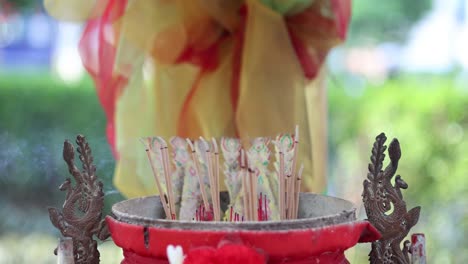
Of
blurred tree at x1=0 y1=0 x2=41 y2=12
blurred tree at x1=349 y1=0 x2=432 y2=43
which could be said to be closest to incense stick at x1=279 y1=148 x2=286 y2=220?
blurred tree at x1=0 y1=0 x2=41 y2=12

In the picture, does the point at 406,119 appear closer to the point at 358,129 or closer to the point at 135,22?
the point at 358,129

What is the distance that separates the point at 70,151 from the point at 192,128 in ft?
1.35

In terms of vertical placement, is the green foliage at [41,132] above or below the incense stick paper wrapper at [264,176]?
below

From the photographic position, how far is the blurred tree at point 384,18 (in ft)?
9.51

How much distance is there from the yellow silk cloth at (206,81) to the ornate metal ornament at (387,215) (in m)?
0.34

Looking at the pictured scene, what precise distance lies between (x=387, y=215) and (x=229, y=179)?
0.19m

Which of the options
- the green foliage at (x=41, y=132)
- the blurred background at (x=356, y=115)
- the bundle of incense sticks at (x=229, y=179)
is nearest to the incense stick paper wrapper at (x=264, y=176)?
the bundle of incense sticks at (x=229, y=179)

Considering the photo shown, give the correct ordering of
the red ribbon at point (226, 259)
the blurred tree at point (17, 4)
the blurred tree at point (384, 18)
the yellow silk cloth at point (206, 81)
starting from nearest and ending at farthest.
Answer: the red ribbon at point (226, 259) → the yellow silk cloth at point (206, 81) → the blurred tree at point (17, 4) → the blurred tree at point (384, 18)

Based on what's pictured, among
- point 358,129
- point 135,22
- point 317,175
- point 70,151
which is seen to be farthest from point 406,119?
point 70,151

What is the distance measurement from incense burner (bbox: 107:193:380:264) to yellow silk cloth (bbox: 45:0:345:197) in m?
0.40

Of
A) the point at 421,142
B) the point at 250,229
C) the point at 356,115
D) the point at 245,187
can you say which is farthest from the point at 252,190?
the point at 356,115

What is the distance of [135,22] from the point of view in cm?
107

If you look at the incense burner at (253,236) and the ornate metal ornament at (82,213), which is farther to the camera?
the ornate metal ornament at (82,213)

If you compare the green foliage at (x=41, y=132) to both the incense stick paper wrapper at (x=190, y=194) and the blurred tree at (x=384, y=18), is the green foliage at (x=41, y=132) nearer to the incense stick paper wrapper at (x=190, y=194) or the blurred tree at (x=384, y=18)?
the incense stick paper wrapper at (x=190, y=194)
